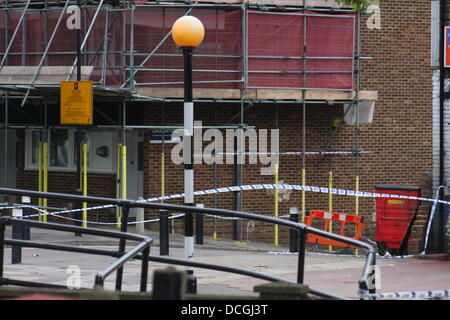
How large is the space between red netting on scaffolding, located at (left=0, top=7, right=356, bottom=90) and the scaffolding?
22mm

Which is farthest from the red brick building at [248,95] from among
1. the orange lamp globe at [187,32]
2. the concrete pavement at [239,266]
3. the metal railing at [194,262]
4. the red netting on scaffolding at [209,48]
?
the metal railing at [194,262]

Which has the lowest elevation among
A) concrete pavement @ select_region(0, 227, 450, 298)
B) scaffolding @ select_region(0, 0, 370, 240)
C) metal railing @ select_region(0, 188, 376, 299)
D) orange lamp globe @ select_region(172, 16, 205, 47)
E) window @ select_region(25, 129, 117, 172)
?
concrete pavement @ select_region(0, 227, 450, 298)

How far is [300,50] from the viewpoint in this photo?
A: 864 inches

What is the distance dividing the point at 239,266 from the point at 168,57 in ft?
24.0

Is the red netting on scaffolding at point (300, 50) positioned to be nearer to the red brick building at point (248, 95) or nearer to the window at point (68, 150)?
the red brick building at point (248, 95)

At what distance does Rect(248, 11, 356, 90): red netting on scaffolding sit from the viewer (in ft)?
70.7

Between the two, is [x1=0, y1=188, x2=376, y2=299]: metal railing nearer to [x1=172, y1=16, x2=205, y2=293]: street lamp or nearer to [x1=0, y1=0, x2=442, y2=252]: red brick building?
[x1=172, y1=16, x2=205, y2=293]: street lamp

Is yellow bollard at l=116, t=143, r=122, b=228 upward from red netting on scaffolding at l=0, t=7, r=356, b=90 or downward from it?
downward

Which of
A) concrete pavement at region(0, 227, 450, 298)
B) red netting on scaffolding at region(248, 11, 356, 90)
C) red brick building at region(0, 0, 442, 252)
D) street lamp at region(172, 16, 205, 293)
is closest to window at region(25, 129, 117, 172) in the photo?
red brick building at region(0, 0, 442, 252)

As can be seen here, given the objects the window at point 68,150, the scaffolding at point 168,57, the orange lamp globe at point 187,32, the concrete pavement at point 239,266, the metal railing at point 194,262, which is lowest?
the concrete pavement at point 239,266

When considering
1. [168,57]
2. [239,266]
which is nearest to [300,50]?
[168,57]

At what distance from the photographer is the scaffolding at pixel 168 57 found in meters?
20.3

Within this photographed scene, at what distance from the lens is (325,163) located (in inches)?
897
